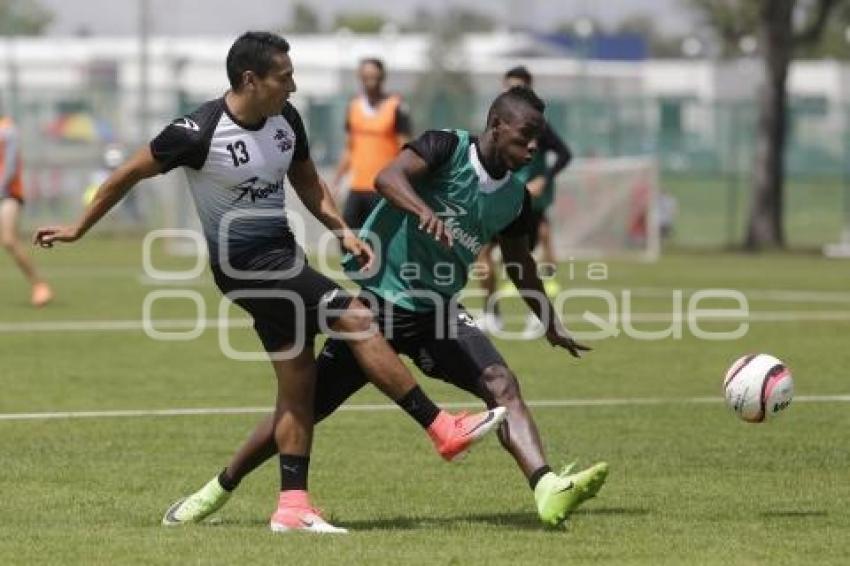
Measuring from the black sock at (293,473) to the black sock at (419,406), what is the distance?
0.56 m

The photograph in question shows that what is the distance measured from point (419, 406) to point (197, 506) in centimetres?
116

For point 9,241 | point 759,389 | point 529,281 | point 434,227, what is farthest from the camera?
point 9,241

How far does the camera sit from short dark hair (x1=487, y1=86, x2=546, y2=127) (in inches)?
361

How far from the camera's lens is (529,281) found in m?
9.86

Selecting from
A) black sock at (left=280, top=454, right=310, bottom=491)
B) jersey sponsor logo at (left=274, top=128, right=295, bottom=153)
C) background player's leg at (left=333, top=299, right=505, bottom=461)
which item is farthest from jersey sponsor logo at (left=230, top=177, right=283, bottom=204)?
black sock at (left=280, top=454, right=310, bottom=491)

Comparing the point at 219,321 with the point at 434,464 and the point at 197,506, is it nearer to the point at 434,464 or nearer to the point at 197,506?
the point at 434,464

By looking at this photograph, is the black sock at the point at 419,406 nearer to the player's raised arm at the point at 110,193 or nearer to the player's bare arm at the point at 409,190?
the player's bare arm at the point at 409,190

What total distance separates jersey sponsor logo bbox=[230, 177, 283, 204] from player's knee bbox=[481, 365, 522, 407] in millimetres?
1286

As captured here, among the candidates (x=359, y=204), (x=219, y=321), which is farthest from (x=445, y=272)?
(x=219, y=321)

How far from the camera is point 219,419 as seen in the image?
1344 cm

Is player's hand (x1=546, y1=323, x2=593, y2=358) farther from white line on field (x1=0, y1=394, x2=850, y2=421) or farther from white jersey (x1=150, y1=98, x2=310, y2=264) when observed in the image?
white line on field (x1=0, y1=394, x2=850, y2=421)

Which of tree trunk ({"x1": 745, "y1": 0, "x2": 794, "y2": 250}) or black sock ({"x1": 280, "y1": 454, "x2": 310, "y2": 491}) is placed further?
tree trunk ({"x1": 745, "y1": 0, "x2": 794, "y2": 250})

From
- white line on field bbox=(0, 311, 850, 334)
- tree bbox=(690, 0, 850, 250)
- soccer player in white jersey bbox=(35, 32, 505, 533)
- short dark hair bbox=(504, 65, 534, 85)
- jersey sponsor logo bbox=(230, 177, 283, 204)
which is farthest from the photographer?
tree bbox=(690, 0, 850, 250)

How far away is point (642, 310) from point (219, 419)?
10608mm
